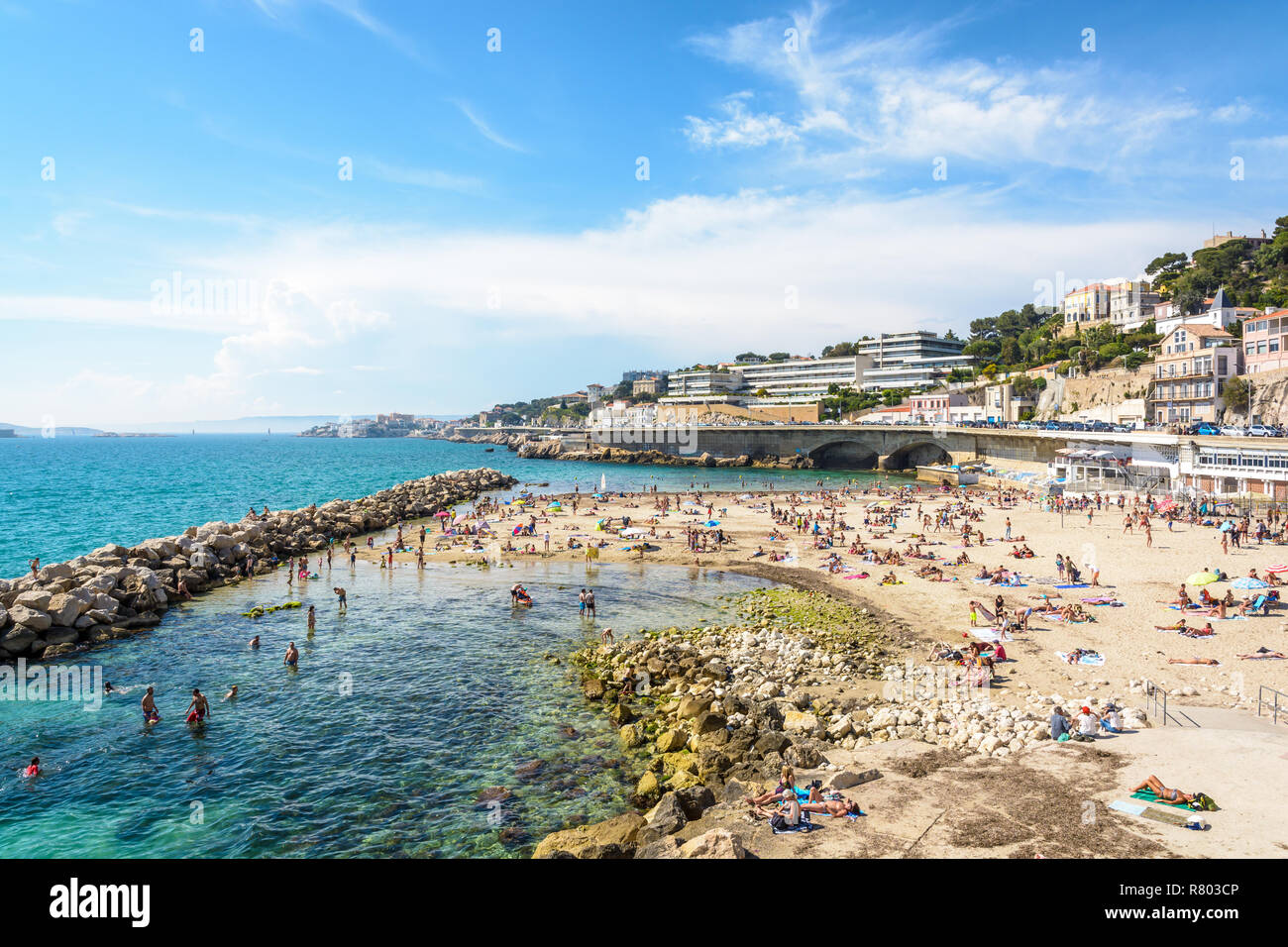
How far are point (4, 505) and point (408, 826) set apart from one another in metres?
82.2

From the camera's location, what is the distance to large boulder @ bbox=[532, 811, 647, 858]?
38.3ft

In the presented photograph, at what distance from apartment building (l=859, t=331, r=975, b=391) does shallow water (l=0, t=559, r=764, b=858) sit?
451 ft

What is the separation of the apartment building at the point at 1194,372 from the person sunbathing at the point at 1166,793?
208 feet

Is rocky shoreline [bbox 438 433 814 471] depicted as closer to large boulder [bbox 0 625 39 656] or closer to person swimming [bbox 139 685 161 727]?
large boulder [bbox 0 625 39 656]

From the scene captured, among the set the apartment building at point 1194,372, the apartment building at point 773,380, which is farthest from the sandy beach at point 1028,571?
the apartment building at point 773,380

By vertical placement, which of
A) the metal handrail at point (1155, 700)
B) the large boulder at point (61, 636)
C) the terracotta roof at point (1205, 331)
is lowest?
the large boulder at point (61, 636)

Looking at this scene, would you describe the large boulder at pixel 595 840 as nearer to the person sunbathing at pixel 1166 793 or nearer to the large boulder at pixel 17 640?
the person sunbathing at pixel 1166 793

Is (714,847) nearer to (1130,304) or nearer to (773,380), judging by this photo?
(1130,304)

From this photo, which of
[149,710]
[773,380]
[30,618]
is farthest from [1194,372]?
[773,380]

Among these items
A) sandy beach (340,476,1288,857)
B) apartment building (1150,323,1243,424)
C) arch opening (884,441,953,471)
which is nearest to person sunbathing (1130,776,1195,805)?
sandy beach (340,476,1288,857)

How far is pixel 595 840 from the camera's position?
1247cm

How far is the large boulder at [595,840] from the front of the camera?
11.7 m

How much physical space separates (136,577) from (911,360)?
15248 centimetres

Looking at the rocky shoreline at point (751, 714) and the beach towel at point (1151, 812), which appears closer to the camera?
the beach towel at point (1151, 812)
